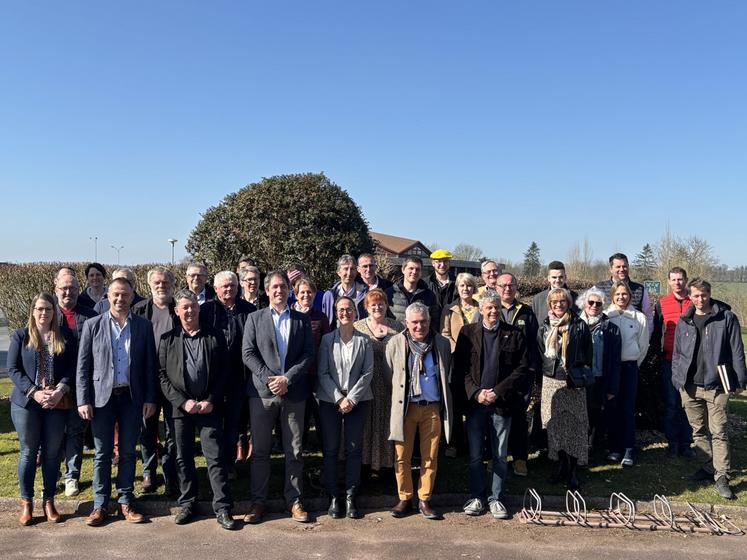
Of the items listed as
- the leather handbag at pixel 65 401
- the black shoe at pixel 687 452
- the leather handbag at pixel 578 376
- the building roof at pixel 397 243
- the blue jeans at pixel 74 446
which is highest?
the building roof at pixel 397 243

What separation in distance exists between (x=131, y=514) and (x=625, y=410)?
559 cm

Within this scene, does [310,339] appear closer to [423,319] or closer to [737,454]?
[423,319]

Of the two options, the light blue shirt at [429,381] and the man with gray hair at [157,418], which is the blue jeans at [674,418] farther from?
the man with gray hair at [157,418]

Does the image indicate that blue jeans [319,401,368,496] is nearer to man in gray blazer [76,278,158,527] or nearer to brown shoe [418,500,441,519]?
brown shoe [418,500,441,519]

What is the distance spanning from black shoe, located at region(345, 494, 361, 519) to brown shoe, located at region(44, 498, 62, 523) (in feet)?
8.58

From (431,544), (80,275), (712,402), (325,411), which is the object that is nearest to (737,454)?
(712,402)

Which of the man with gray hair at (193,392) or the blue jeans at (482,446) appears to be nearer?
the man with gray hair at (193,392)

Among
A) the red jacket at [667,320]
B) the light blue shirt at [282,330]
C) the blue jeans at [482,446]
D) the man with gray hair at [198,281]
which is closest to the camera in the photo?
the light blue shirt at [282,330]

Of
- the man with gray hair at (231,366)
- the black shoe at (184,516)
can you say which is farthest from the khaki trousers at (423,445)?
the black shoe at (184,516)

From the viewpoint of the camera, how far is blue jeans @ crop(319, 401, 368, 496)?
5.27 meters

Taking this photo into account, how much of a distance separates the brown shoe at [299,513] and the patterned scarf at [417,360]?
145 centimetres

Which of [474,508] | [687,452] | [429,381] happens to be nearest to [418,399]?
[429,381]

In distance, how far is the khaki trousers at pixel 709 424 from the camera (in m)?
5.90

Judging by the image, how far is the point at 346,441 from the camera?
532 cm
